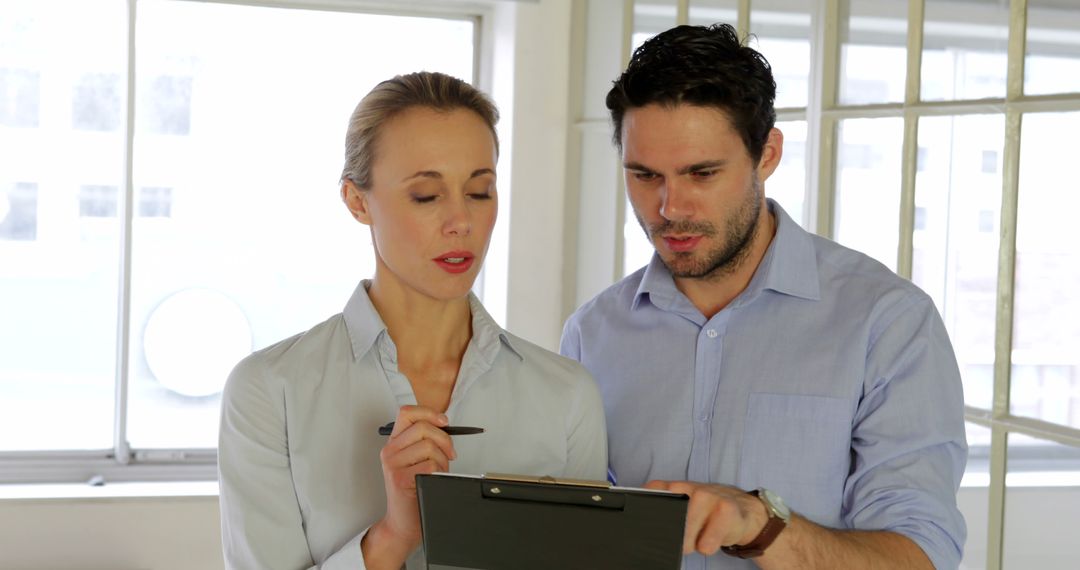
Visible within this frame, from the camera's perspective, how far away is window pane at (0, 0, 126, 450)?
329cm

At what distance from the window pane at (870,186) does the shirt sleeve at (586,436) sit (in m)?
0.76

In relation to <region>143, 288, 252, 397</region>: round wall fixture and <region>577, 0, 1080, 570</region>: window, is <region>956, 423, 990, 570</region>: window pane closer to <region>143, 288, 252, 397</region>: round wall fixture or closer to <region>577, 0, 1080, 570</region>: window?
<region>577, 0, 1080, 570</region>: window

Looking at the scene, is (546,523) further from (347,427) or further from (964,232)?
(964,232)

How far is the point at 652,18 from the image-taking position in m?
2.95

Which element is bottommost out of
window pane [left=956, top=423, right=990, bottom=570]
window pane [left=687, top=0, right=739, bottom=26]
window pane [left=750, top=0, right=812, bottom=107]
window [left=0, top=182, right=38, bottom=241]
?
window pane [left=956, top=423, right=990, bottom=570]

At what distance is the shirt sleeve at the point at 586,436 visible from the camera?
156 cm

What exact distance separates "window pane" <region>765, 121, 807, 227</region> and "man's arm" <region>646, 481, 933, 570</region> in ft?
3.45

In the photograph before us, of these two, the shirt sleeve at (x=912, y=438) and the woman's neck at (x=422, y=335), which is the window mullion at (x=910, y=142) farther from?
the woman's neck at (x=422, y=335)

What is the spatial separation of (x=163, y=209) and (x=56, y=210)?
0.30 m

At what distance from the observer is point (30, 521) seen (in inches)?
121

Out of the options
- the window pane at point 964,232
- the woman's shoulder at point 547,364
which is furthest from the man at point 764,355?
the window pane at point 964,232

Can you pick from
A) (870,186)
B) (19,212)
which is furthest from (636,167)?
(19,212)

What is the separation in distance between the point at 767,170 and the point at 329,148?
2.12 meters

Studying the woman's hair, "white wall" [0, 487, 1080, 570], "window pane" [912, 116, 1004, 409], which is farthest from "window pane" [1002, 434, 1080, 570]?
"white wall" [0, 487, 1080, 570]
